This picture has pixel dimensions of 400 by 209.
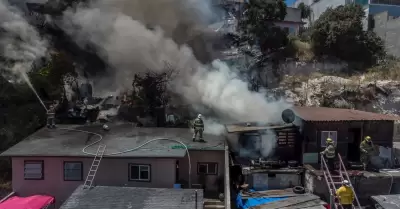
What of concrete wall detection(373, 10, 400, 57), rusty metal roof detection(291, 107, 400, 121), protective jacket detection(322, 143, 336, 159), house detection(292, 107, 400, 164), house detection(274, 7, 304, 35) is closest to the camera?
protective jacket detection(322, 143, 336, 159)

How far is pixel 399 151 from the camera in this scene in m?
19.6

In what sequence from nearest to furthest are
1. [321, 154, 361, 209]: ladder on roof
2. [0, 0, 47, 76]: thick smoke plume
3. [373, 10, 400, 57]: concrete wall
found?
[321, 154, 361, 209]: ladder on roof < [0, 0, 47, 76]: thick smoke plume < [373, 10, 400, 57]: concrete wall

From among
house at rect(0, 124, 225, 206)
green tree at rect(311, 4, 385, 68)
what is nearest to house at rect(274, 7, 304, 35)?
green tree at rect(311, 4, 385, 68)

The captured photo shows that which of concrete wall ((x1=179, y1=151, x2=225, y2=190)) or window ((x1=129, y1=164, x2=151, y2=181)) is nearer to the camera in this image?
window ((x1=129, y1=164, x2=151, y2=181))

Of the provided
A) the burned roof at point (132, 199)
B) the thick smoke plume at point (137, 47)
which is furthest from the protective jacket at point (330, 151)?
the thick smoke plume at point (137, 47)

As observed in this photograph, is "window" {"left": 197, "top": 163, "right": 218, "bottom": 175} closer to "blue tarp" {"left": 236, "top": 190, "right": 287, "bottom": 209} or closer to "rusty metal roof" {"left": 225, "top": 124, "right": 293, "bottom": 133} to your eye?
"blue tarp" {"left": 236, "top": 190, "right": 287, "bottom": 209}

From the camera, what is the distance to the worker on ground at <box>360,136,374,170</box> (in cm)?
1596

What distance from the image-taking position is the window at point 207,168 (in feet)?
53.5

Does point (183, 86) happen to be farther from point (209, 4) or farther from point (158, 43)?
point (209, 4)

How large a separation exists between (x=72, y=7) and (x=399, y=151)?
27.8 m

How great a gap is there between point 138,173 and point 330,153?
9.03 m

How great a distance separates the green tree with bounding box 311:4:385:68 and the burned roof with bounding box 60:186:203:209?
23567 mm

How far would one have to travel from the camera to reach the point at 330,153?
51.4ft

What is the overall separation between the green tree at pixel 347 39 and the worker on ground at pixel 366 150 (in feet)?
53.6
